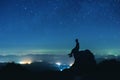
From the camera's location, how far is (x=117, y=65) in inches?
1598

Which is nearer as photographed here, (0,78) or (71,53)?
(0,78)

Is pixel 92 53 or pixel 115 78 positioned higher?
pixel 92 53

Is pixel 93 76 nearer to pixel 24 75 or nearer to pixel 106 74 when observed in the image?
pixel 106 74

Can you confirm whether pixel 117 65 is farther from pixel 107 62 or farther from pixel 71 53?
pixel 71 53

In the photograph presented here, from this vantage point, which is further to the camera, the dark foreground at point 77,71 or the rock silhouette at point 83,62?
the rock silhouette at point 83,62

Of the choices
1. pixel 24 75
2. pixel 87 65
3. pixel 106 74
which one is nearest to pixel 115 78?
pixel 106 74

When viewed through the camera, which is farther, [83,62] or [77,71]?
[83,62]

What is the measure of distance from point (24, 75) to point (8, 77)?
7.95 feet

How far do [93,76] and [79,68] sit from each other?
8238 millimetres

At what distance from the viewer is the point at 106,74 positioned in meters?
32.0

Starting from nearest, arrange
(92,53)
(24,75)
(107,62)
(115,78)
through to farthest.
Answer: (115,78) → (24,75) → (92,53) → (107,62)

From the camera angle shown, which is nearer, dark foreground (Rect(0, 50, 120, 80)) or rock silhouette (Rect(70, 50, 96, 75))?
dark foreground (Rect(0, 50, 120, 80))

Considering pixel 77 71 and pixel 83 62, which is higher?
pixel 83 62

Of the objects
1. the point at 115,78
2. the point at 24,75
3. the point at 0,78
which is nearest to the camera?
the point at 115,78
